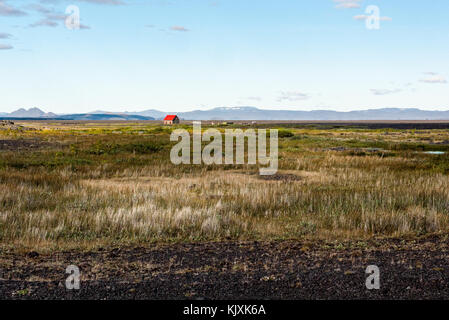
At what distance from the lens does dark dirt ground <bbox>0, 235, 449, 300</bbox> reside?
20.8 ft

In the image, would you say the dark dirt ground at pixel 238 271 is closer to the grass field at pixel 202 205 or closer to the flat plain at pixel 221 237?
the flat plain at pixel 221 237

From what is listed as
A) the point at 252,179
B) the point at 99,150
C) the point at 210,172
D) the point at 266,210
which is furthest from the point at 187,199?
the point at 99,150

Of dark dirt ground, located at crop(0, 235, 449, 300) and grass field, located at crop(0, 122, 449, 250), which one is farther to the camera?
grass field, located at crop(0, 122, 449, 250)

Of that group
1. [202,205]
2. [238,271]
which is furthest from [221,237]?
[202,205]

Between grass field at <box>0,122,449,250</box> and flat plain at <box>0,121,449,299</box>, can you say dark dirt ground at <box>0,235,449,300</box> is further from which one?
grass field at <box>0,122,449,250</box>

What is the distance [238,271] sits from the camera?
24.2 ft

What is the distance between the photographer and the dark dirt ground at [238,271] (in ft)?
20.8

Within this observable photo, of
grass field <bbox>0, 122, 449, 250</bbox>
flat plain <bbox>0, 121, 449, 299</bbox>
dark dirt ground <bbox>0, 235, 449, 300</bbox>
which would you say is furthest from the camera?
grass field <bbox>0, 122, 449, 250</bbox>

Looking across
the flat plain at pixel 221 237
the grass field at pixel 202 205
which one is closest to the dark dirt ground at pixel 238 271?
the flat plain at pixel 221 237

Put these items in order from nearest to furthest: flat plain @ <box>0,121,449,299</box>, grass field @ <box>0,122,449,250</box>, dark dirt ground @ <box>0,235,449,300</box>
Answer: dark dirt ground @ <box>0,235,449,300</box> < flat plain @ <box>0,121,449,299</box> < grass field @ <box>0,122,449,250</box>

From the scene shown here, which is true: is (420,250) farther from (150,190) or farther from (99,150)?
(99,150)

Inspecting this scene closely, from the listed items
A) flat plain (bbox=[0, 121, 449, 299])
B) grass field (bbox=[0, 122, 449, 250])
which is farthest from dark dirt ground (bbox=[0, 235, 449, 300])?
grass field (bbox=[0, 122, 449, 250])

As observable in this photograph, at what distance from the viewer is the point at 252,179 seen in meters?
21.6

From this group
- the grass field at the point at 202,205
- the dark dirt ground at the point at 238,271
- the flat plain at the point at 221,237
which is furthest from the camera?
the grass field at the point at 202,205
